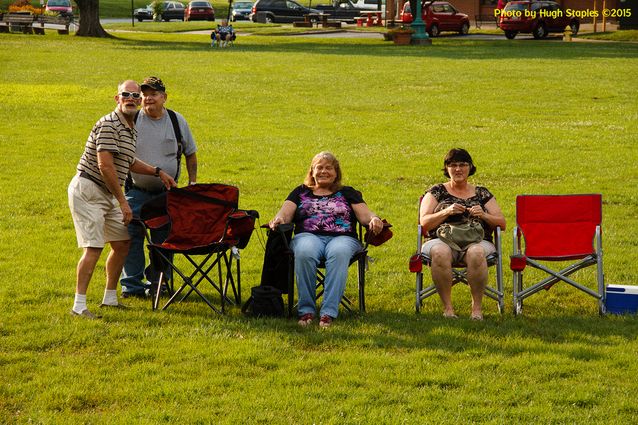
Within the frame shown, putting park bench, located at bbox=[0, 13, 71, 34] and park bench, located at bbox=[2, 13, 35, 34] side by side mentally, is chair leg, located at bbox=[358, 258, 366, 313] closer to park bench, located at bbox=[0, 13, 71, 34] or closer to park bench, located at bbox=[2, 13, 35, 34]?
park bench, located at bbox=[0, 13, 71, 34]

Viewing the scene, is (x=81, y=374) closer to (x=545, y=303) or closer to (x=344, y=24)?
(x=545, y=303)

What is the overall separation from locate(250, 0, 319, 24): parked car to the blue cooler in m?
60.4

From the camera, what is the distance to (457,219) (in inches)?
320

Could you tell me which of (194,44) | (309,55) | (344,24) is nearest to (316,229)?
(309,55)

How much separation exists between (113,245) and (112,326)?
31.5 inches

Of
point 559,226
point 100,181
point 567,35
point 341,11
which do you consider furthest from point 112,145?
point 341,11

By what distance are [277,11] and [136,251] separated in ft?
198

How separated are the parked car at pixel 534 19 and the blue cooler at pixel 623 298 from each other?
41.5 metres

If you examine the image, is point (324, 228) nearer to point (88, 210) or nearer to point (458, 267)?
point (458, 267)

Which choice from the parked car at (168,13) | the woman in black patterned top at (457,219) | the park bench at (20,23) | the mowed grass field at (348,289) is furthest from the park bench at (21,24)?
the woman in black patterned top at (457,219)

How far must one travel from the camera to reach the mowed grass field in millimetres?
6105

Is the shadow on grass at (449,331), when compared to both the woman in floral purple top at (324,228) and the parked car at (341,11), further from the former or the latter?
the parked car at (341,11)

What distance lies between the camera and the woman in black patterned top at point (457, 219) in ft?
25.6

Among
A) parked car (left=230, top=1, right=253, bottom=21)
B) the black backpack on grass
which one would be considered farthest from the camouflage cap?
parked car (left=230, top=1, right=253, bottom=21)
